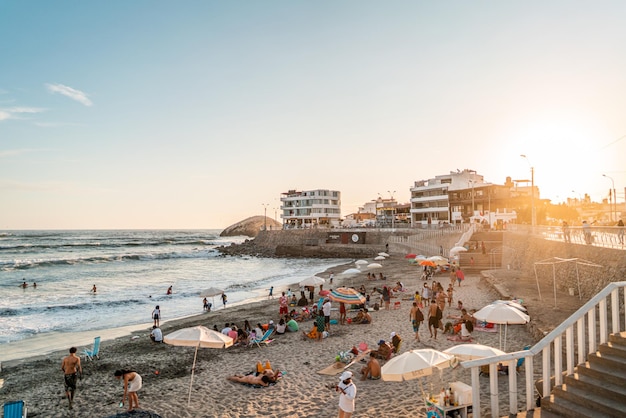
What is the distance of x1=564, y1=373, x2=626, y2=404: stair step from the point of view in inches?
221

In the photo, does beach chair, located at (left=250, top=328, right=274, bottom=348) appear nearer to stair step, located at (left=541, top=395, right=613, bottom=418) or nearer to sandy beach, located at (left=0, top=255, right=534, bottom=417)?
sandy beach, located at (left=0, top=255, right=534, bottom=417)

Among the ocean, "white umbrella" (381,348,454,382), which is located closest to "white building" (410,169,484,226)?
the ocean

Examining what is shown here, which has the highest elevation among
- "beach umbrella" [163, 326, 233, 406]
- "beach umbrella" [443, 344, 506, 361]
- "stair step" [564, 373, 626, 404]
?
"stair step" [564, 373, 626, 404]

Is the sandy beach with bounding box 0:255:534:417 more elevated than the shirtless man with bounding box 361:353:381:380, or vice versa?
the shirtless man with bounding box 361:353:381:380

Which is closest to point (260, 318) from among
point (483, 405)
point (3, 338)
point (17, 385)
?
point (17, 385)

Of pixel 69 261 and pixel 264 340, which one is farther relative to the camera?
pixel 69 261

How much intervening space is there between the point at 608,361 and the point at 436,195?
70090 mm

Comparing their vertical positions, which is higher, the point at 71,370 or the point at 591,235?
the point at 591,235

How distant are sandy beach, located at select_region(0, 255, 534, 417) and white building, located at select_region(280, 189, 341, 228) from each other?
264ft

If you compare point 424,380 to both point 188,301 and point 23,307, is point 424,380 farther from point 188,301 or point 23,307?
point 23,307

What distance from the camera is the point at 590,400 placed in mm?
5727

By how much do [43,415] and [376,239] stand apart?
184 ft

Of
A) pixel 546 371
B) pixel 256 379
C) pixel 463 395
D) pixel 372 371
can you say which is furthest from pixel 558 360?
pixel 256 379

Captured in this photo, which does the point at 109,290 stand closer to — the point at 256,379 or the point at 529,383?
the point at 256,379
